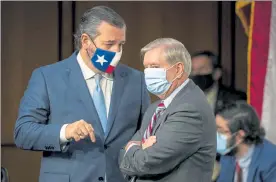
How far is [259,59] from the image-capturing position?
3721mm

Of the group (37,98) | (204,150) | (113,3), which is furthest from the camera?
(113,3)

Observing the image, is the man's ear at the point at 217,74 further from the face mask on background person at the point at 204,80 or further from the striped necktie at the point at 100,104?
the striped necktie at the point at 100,104

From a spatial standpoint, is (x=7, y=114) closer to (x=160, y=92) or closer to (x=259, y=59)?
(x=259, y=59)

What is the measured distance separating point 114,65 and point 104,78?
9 cm

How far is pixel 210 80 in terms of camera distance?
4.01 m

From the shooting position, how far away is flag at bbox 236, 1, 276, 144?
3.69 metres

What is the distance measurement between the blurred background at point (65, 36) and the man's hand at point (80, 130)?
2.45 metres

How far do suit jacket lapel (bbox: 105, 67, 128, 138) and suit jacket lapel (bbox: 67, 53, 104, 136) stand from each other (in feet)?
0.15

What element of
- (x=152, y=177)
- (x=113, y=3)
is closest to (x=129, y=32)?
(x=113, y=3)

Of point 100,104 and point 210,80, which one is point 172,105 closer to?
point 100,104

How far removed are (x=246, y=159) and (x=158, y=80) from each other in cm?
128

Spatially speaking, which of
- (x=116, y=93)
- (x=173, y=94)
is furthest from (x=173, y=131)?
(x=116, y=93)

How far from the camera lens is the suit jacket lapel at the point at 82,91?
2.31 meters

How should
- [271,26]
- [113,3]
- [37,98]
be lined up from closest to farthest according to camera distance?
[37,98], [271,26], [113,3]
